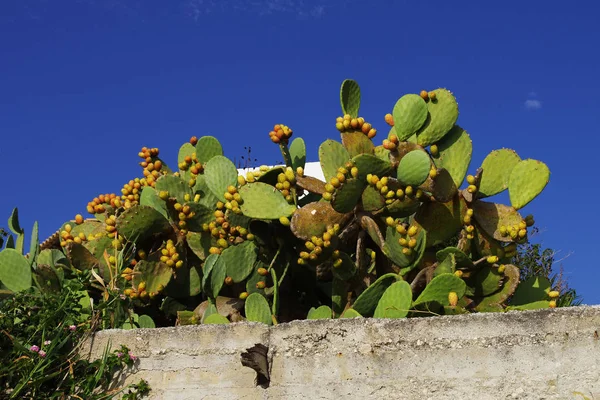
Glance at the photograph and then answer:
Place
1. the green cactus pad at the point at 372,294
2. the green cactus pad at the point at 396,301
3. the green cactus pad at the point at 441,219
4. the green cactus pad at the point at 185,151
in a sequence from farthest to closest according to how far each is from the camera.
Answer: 1. the green cactus pad at the point at 185,151
2. the green cactus pad at the point at 441,219
3. the green cactus pad at the point at 372,294
4. the green cactus pad at the point at 396,301

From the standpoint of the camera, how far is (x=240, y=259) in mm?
4863

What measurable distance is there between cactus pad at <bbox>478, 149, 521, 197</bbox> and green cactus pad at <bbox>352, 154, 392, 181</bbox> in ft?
2.35

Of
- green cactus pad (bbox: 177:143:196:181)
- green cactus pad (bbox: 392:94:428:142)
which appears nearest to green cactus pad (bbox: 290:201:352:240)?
green cactus pad (bbox: 392:94:428:142)

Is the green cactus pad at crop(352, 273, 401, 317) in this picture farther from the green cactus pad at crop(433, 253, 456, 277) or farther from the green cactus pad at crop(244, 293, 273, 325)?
the green cactus pad at crop(244, 293, 273, 325)

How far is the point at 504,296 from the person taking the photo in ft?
15.1

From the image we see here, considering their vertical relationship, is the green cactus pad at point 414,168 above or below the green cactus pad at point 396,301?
above

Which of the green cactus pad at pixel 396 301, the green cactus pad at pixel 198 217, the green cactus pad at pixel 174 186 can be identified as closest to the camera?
the green cactus pad at pixel 396 301

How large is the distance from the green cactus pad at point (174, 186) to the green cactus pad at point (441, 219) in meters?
1.68

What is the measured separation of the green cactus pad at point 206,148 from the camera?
5.66m

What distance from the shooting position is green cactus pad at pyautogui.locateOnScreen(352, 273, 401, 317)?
4.35 m

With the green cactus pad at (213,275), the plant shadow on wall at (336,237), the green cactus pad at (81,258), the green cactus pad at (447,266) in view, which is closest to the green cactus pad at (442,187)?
the plant shadow on wall at (336,237)

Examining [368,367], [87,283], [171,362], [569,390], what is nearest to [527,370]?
[569,390]

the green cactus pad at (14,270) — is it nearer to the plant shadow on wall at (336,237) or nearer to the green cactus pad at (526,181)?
the plant shadow on wall at (336,237)

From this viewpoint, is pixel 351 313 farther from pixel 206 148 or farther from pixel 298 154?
pixel 206 148
